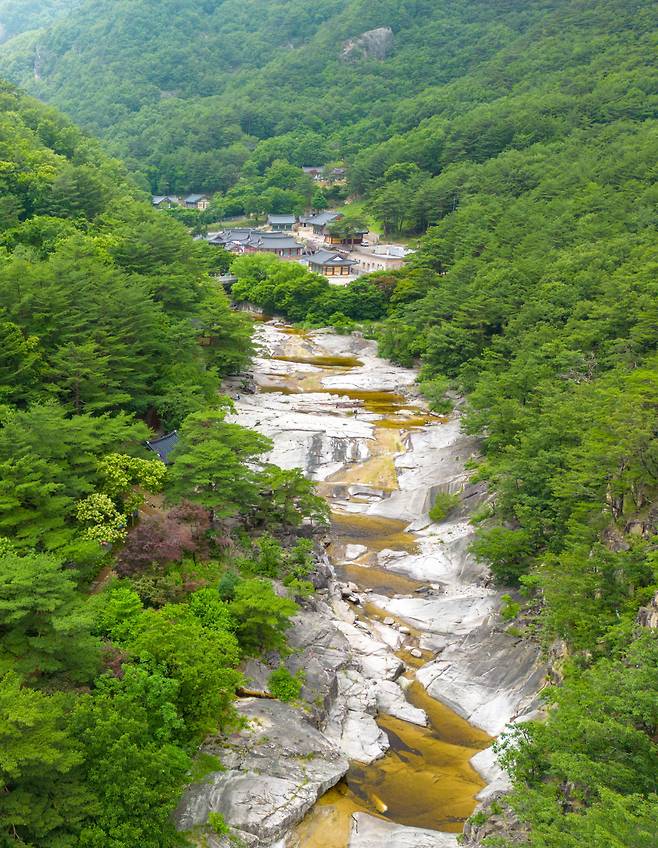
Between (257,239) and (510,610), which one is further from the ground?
(257,239)

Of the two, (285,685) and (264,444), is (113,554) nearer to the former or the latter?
(285,685)

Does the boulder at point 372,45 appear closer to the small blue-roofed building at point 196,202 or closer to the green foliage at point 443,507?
the small blue-roofed building at point 196,202

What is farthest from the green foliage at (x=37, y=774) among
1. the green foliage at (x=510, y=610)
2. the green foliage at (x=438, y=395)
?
the green foliage at (x=438, y=395)

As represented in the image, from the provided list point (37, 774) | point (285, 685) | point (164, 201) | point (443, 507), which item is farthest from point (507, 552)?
point (164, 201)

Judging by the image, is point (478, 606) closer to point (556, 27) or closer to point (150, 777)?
point (150, 777)

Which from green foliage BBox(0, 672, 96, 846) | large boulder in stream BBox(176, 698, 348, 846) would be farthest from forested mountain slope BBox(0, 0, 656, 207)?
green foliage BBox(0, 672, 96, 846)

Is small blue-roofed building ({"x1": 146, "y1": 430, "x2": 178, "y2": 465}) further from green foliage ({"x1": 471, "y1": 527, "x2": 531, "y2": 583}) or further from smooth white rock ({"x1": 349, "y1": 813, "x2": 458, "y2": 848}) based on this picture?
smooth white rock ({"x1": 349, "y1": 813, "x2": 458, "y2": 848})
